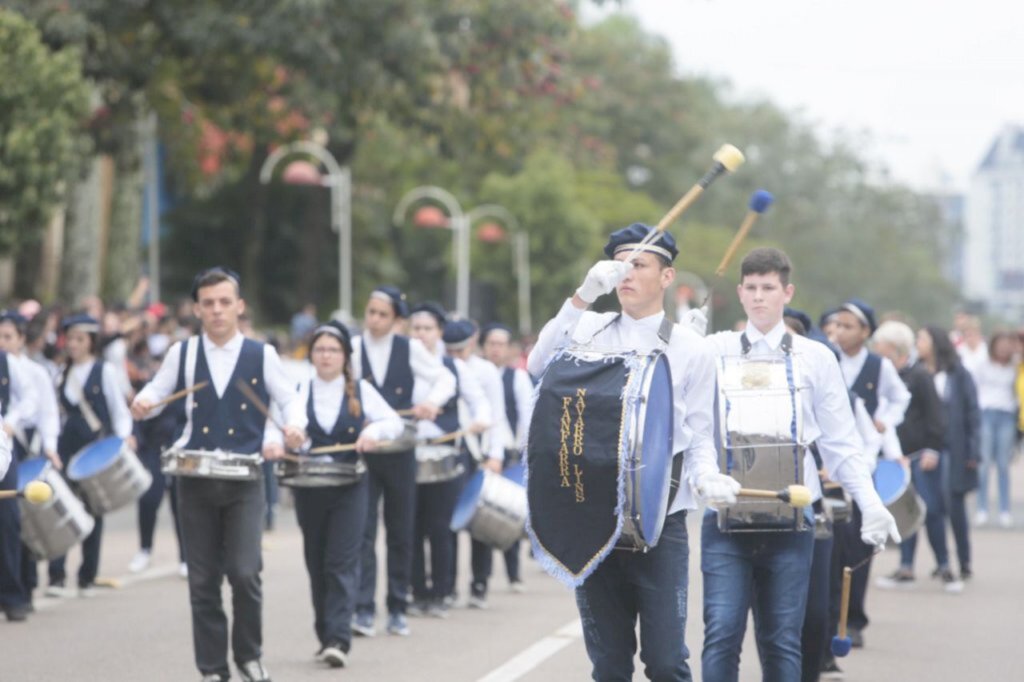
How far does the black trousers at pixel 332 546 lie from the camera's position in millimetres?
10523

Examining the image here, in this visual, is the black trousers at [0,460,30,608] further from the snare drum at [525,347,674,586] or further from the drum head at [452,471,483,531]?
the snare drum at [525,347,674,586]

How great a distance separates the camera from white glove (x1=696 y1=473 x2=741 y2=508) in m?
6.51

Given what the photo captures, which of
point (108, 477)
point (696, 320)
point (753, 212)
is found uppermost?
point (753, 212)

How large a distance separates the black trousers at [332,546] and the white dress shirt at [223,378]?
1080 mm

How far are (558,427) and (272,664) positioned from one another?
4.59m

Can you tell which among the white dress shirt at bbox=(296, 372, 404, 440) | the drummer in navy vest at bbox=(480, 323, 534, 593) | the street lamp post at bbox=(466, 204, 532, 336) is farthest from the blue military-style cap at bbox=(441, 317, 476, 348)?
the street lamp post at bbox=(466, 204, 532, 336)

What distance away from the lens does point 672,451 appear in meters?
6.67

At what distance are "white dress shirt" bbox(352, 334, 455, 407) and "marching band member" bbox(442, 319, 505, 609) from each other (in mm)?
902

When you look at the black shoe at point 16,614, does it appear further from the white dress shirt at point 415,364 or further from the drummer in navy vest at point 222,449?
the drummer in navy vest at point 222,449

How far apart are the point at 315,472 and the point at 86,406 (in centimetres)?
412

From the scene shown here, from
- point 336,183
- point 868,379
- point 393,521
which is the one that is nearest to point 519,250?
point 336,183

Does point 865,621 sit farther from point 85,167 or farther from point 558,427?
point 85,167

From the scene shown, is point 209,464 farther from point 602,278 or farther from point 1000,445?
point 1000,445

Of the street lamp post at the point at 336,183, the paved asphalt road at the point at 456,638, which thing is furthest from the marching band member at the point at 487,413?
the street lamp post at the point at 336,183
